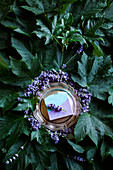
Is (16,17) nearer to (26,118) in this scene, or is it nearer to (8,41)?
(8,41)

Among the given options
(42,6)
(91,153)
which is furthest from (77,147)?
(42,6)

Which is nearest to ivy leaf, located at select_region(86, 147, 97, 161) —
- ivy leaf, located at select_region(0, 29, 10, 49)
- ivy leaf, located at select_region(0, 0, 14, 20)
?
ivy leaf, located at select_region(0, 29, 10, 49)

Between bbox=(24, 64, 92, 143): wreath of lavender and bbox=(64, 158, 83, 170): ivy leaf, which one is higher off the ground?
bbox=(24, 64, 92, 143): wreath of lavender

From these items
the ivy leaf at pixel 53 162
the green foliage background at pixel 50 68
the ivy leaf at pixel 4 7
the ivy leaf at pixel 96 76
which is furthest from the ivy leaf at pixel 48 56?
the ivy leaf at pixel 53 162

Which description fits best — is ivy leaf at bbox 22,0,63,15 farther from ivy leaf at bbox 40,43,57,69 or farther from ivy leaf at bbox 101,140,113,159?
ivy leaf at bbox 101,140,113,159

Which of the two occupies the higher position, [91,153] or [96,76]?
[96,76]

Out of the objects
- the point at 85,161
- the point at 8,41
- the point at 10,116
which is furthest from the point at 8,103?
the point at 85,161

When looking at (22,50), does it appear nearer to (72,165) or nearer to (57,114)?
(57,114)

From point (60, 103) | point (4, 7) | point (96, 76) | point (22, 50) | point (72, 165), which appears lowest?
point (72, 165)

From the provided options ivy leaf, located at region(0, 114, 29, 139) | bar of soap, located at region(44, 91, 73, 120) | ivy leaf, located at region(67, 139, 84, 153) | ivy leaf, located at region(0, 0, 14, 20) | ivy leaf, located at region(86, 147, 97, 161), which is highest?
ivy leaf, located at region(0, 0, 14, 20)
